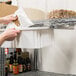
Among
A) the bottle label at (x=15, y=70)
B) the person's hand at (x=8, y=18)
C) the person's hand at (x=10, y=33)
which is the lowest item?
the bottle label at (x=15, y=70)

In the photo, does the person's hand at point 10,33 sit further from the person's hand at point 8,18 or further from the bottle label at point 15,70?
the bottle label at point 15,70

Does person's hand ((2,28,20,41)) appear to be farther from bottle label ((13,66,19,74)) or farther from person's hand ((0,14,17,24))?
bottle label ((13,66,19,74))

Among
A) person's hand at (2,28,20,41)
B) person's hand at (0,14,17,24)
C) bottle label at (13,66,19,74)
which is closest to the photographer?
person's hand at (2,28,20,41)

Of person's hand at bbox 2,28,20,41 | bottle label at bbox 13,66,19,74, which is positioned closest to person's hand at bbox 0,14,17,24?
person's hand at bbox 2,28,20,41

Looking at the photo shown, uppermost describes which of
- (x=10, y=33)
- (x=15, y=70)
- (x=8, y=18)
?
(x=8, y=18)

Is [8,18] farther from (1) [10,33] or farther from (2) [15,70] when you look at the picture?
(2) [15,70]

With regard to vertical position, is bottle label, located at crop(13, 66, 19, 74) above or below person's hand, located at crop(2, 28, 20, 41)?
below

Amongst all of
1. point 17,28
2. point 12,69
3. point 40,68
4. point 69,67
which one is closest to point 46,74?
point 40,68

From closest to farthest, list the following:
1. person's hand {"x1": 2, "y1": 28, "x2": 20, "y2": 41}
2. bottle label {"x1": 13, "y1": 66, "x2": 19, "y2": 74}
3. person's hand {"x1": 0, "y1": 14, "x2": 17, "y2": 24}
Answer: person's hand {"x1": 2, "y1": 28, "x2": 20, "y2": 41} < person's hand {"x1": 0, "y1": 14, "x2": 17, "y2": 24} < bottle label {"x1": 13, "y1": 66, "x2": 19, "y2": 74}

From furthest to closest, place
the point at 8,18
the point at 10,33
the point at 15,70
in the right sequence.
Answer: the point at 15,70 < the point at 8,18 < the point at 10,33

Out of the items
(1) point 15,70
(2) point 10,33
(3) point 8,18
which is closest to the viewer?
(2) point 10,33

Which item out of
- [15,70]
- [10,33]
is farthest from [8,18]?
[15,70]

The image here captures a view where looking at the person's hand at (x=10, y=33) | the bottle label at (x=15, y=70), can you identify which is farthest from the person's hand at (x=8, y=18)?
the bottle label at (x=15, y=70)

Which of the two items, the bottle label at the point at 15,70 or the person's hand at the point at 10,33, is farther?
the bottle label at the point at 15,70
